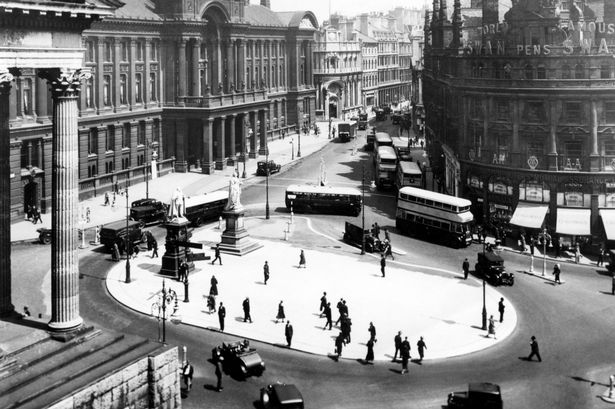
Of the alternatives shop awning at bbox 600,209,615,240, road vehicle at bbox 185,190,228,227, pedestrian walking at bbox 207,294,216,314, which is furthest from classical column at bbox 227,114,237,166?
pedestrian walking at bbox 207,294,216,314

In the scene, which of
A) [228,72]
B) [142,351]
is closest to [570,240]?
[142,351]

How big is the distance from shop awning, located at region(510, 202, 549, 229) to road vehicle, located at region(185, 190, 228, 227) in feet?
92.1

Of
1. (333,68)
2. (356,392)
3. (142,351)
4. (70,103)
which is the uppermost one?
(333,68)

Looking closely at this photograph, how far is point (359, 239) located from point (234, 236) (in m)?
10.9

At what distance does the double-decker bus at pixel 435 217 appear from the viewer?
58.8m

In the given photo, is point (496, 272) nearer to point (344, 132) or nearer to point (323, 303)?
point (323, 303)

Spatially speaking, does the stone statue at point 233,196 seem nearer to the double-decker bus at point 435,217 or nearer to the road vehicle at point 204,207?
the road vehicle at point 204,207

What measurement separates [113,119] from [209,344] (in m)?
49.9

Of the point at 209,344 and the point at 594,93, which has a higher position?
the point at 594,93

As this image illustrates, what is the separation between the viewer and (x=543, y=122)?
60.7 m

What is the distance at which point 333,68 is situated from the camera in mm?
162125

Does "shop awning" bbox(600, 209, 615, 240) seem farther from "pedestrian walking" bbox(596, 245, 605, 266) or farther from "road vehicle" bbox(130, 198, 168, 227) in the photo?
"road vehicle" bbox(130, 198, 168, 227)

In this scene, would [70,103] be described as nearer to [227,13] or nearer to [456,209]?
[456,209]

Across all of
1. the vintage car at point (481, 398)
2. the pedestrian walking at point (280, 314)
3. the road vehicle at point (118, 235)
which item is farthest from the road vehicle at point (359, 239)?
the vintage car at point (481, 398)
